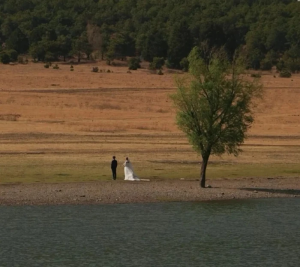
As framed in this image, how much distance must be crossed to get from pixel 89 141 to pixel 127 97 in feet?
110

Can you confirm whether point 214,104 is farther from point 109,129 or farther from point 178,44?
point 178,44

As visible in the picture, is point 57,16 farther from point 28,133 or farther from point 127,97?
point 28,133

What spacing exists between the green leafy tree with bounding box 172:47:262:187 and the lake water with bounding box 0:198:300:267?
3.89 m

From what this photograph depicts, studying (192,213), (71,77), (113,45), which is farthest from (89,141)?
(113,45)

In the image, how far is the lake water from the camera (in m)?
35.9

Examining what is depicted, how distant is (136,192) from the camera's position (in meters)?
48.2

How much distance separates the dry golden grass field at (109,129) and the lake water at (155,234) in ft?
24.0

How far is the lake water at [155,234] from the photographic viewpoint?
35938 millimetres

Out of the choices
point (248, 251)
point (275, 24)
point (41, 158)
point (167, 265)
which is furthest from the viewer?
point (275, 24)

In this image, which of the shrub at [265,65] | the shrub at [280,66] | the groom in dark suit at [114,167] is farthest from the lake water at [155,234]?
the shrub at [265,65]

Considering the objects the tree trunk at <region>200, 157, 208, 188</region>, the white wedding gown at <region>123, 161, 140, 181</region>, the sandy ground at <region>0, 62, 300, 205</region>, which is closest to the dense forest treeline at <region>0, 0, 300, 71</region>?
the sandy ground at <region>0, 62, 300, 205</region>

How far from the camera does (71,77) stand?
386 feet

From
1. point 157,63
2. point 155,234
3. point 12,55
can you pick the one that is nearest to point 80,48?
point 12,55

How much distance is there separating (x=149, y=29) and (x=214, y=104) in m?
112
